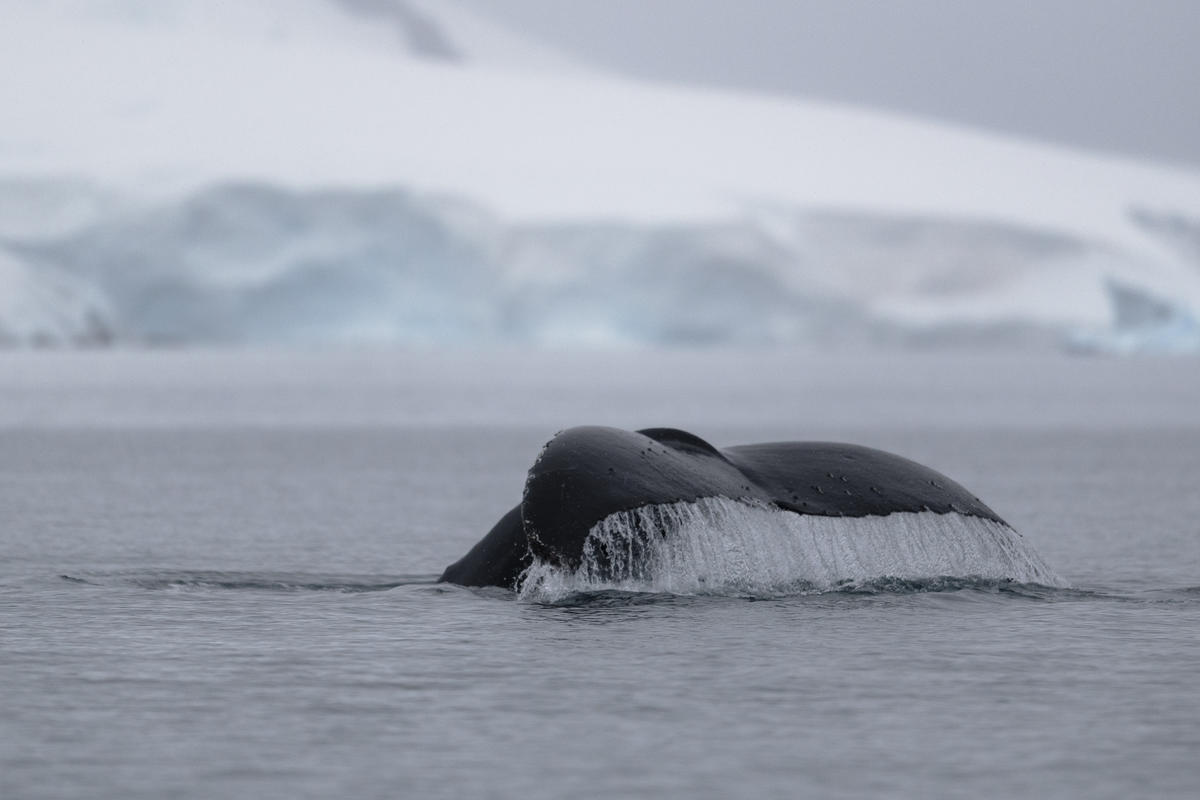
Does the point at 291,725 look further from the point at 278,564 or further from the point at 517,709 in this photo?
the point at 278,564

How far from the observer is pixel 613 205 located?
216 ft

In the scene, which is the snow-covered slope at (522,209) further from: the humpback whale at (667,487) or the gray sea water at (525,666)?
the humpback whale at (667,487)

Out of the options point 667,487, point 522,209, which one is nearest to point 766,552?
point 667,487

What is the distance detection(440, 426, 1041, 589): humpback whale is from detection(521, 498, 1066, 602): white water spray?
3 centimetres

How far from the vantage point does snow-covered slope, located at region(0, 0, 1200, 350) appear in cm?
6044

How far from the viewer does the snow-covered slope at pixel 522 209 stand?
6044 cm

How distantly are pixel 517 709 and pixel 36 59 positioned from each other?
77.8m

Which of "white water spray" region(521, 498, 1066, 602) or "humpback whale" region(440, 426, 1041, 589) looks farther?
"white water spray" region(521, 498, 1066, 602)

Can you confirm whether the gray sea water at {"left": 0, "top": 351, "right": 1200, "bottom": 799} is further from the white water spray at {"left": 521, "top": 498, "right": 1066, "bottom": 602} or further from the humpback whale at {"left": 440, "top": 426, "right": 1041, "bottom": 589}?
the humpback whale at {"left": 440, "top": 426, "right": 1041, "bottom": 589}

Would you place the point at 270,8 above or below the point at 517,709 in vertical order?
above

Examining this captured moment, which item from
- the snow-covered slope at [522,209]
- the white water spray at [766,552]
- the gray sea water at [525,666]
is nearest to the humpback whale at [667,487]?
the white water spray at [766,552]

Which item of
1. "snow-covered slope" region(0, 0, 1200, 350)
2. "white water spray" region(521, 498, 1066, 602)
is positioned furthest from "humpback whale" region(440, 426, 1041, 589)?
"snow-covered slope" region(0, 0, 1200, 350)

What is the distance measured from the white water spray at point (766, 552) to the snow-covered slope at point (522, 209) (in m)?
50.8

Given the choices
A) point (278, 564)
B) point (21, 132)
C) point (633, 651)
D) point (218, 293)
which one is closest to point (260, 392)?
point (218, 293)
